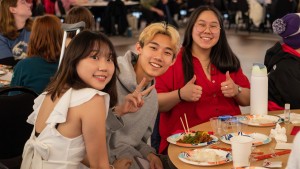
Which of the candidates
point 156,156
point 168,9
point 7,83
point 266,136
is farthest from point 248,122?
point 168,9

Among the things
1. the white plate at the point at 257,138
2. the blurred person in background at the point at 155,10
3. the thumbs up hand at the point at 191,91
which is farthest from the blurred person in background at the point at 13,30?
the blurred person in background at the point at 155,10

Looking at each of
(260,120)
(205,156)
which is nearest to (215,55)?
(260,120)

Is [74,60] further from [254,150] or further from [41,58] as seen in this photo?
[41,58]

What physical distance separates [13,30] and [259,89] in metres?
2.84

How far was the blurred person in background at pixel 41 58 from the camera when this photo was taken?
3.54 m

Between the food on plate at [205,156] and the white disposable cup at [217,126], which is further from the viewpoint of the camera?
the white disposable cup at [217,126]

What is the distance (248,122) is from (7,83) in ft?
6.57

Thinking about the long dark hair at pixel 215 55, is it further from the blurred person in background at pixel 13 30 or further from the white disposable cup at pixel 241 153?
the blurred person in background at pixel 13 30

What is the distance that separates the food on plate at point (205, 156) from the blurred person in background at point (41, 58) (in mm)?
1663

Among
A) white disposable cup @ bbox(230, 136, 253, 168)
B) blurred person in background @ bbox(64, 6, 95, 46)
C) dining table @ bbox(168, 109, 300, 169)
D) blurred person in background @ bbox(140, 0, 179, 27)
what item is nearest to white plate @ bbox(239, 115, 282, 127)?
dining table @ bbox(168, 109, 300, 169)

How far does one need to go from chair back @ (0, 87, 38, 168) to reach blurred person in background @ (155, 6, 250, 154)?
0.77m

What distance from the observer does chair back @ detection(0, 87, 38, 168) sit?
2619 millimetres

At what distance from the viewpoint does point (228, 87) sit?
2.91 meters

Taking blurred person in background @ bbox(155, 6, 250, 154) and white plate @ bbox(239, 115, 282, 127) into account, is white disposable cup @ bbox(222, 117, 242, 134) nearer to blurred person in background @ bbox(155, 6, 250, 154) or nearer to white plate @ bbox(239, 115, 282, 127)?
white plate @ bbox(239, 115, 282, 127)
